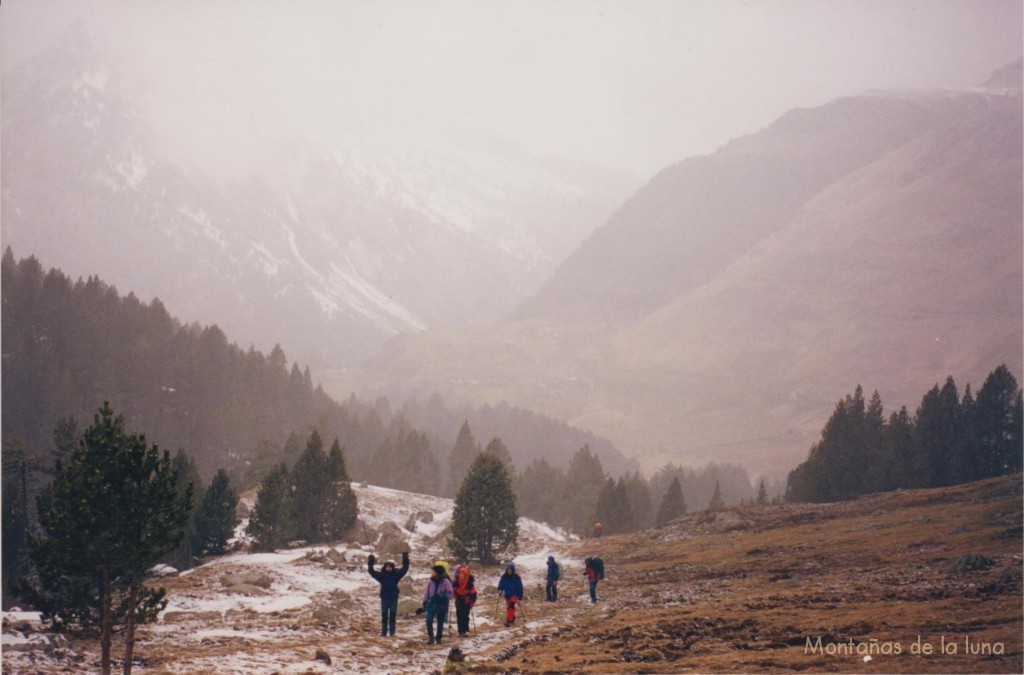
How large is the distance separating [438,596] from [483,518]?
105 feet

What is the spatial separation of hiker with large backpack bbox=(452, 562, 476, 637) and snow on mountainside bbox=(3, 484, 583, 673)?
64 centimetres

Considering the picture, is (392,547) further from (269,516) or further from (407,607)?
(407,607)

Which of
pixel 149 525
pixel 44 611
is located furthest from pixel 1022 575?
pixel 44 611

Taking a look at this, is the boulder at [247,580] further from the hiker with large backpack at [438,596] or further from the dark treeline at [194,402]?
the dark treeline at [194,402]

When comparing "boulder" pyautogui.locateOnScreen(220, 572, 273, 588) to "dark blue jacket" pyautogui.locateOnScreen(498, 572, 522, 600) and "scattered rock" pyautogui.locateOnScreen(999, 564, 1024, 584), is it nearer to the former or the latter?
"dark blue jacket" pyautogui.locateOnScreen(498, 572, 522, 600)

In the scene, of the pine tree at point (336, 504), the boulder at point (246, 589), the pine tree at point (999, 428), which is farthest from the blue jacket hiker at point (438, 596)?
the pine tree at point (999, 428)

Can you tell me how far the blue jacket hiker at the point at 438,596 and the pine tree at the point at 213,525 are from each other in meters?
35.5

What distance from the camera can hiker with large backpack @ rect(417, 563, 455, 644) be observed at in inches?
943

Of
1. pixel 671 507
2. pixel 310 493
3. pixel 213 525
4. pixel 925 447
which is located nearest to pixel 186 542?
pixel 213 525

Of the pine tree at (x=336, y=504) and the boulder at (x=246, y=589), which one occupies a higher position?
the pine tree at (x=336, y=504)

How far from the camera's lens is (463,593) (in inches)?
995

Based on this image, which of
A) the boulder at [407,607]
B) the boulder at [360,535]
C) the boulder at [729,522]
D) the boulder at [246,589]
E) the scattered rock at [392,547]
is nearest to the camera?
the boulder at [407,607]

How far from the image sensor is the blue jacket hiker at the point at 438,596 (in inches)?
943

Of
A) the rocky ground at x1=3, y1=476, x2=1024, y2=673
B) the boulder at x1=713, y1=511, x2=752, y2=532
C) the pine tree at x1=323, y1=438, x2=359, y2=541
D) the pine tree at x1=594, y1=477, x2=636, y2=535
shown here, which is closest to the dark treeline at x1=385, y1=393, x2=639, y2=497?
the pine tree at x1=594, y1=477, x2=636, y2=535
